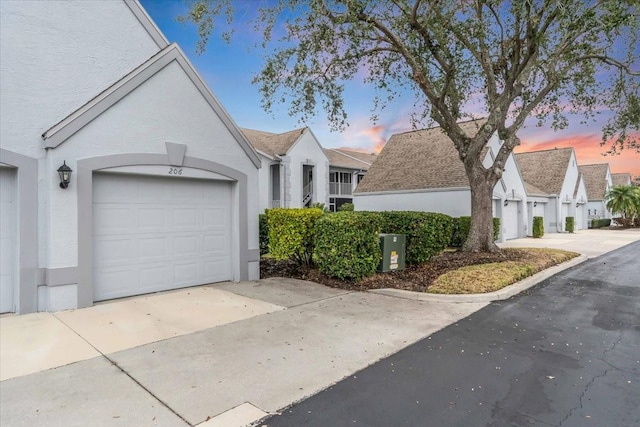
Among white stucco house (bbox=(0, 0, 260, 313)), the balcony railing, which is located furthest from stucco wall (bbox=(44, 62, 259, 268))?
the balcony railing

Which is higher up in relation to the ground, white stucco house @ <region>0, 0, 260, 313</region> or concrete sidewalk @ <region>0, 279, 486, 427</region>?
white stucco house @ <region>0, 0, 260, 313</region>

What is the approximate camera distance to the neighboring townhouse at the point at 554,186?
28547mm

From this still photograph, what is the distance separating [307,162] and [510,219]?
14.1 metres

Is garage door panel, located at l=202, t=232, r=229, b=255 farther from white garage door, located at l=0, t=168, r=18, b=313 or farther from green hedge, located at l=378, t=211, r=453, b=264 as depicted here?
green hedge, located at l=378, t=211, r=453, b=264

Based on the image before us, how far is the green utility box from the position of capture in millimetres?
9633

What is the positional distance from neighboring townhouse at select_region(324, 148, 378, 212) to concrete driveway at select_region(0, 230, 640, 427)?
78.2 feet

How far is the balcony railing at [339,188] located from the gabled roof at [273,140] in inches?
244

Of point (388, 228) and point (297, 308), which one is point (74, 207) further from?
point (388, 228)

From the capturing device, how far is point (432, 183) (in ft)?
67.5

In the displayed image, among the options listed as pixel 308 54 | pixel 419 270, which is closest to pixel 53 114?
pixel 308 54

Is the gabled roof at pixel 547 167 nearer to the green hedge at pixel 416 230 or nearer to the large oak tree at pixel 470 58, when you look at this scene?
the large oak tree at pixel 470 58

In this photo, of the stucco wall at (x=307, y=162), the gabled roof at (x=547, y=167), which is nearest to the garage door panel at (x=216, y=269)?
the stucco wall at (x=307, y=162)

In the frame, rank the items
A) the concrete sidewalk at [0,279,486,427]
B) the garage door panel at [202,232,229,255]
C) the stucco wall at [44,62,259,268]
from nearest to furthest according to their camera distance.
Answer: the concrete sidewalk at [0,279,486,427] < the stucco wall at [44,62,259,268] < the garage door panel at [202,232,229,255]

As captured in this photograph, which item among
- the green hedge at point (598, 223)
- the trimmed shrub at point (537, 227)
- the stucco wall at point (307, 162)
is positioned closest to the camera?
the trimmed shrub at point (537, 227)
